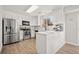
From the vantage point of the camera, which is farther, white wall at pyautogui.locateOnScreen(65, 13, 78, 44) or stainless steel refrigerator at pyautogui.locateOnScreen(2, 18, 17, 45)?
white wall at pyautogui.locateOnScreen(65, 13, 78, 44)

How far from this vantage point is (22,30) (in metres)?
3.64

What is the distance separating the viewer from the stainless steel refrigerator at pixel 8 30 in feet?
13.5

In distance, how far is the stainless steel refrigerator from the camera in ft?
13.5

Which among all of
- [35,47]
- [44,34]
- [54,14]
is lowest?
[35,47]

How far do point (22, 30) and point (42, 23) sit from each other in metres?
1.12

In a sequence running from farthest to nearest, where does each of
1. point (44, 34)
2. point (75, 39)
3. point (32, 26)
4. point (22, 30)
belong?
point (75, 39), point (22, 30), point (32, 26), point (44, 34)

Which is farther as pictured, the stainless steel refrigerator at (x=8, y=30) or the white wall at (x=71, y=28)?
the white wall at (x=71, y=28)

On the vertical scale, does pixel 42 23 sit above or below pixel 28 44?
above

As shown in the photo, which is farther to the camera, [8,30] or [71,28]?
[71,28]

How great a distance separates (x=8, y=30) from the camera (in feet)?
14.8
